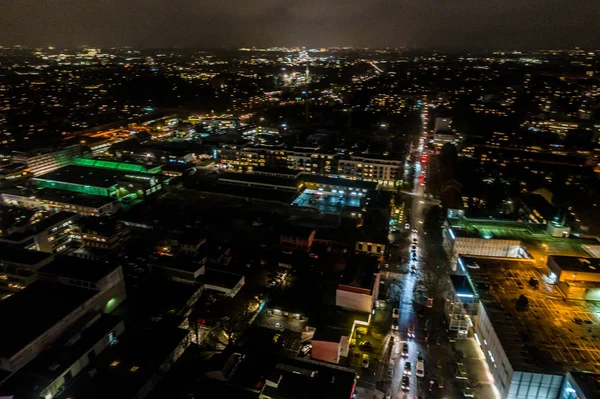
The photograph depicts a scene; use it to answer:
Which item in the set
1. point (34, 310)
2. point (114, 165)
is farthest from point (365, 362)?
point (114, 165)

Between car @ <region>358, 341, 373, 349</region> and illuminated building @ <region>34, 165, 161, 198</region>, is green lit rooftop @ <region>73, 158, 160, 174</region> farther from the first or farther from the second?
car @ <region>358, 341, 373, 349</region>

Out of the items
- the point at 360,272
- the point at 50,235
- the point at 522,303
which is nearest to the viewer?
the point at 522,303

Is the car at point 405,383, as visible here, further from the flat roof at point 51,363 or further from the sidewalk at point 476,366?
the flat roof at point 51,363

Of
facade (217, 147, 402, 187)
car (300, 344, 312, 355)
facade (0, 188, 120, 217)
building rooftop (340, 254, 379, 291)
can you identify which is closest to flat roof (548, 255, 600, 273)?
building rooftop (340, 254, 379, 291)

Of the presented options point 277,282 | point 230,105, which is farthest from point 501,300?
point 230,105

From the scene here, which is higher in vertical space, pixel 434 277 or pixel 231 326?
pixel 434 277

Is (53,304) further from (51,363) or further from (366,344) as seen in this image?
(366,344)
